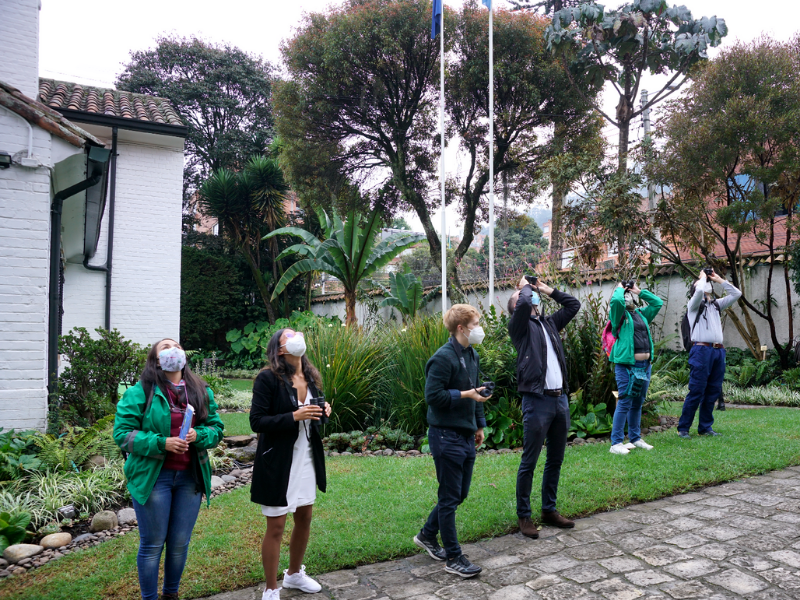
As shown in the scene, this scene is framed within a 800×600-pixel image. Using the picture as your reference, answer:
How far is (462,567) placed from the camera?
3.66 meters

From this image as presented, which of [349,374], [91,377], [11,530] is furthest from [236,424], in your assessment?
[11,530]

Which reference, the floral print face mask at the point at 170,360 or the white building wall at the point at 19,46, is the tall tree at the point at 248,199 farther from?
the floral print face mask at the point at 170,360

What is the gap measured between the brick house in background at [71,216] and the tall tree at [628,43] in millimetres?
10622

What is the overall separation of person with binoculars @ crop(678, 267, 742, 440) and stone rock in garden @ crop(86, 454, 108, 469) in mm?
6475

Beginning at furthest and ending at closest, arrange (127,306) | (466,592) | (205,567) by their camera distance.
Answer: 1. (127,306)
2. (205,567)
3. (466,592)

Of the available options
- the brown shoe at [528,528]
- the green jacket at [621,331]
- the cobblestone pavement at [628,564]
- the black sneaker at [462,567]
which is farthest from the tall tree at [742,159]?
the black sneaker at [462,567]

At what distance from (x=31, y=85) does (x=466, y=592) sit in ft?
28.9

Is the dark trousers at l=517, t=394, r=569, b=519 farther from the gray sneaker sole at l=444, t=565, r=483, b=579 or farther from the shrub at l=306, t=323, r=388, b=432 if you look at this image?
the shrub at l=306, t=323, r=388, b=432

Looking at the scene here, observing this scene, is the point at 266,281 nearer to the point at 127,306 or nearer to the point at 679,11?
the point at 127,306

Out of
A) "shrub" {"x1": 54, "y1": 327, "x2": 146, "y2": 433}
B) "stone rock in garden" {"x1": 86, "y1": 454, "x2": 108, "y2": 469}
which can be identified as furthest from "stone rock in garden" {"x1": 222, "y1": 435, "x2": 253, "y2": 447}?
"stone rock in garden" {"x1": 86, "y1": 454, "x2": 108, "y2": 469}

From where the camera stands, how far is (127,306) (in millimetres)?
11977

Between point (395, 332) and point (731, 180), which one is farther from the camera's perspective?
point (731, 180)

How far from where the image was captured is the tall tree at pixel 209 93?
28.0 metres

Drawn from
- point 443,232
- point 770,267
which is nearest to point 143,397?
point 443,232
